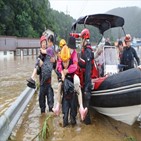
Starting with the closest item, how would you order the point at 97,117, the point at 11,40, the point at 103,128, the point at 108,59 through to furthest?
the point at 103,128
the point at 97,117
the point at 108,59
the point at 11,40

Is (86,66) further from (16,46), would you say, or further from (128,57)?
(16,46)

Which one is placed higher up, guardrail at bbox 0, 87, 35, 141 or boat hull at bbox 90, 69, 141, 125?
boat hull at bbox 90, 69, 141, 125

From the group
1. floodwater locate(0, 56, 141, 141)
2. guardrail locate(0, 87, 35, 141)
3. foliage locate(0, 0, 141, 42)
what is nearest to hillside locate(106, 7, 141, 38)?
foliage locate(0, 0, 141, 42)

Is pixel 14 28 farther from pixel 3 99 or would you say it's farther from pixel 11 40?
pixel 3 99

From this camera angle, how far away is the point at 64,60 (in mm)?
5270

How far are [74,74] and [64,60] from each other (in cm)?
34

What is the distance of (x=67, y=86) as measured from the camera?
207 inches

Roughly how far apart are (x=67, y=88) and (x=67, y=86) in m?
0.04

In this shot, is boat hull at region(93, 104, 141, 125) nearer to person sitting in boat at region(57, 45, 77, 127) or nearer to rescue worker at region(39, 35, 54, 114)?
person sitting in boat at region(57, 45, 77, 127)

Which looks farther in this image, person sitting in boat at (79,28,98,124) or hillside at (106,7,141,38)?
hillside at (106,7,141,38)

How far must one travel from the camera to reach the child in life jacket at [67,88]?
5.27m

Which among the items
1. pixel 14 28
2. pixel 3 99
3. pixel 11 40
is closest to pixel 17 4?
pixel 14 28

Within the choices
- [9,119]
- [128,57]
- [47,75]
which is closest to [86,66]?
[47,75]

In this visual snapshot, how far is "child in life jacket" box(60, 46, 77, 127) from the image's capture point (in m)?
5.27
